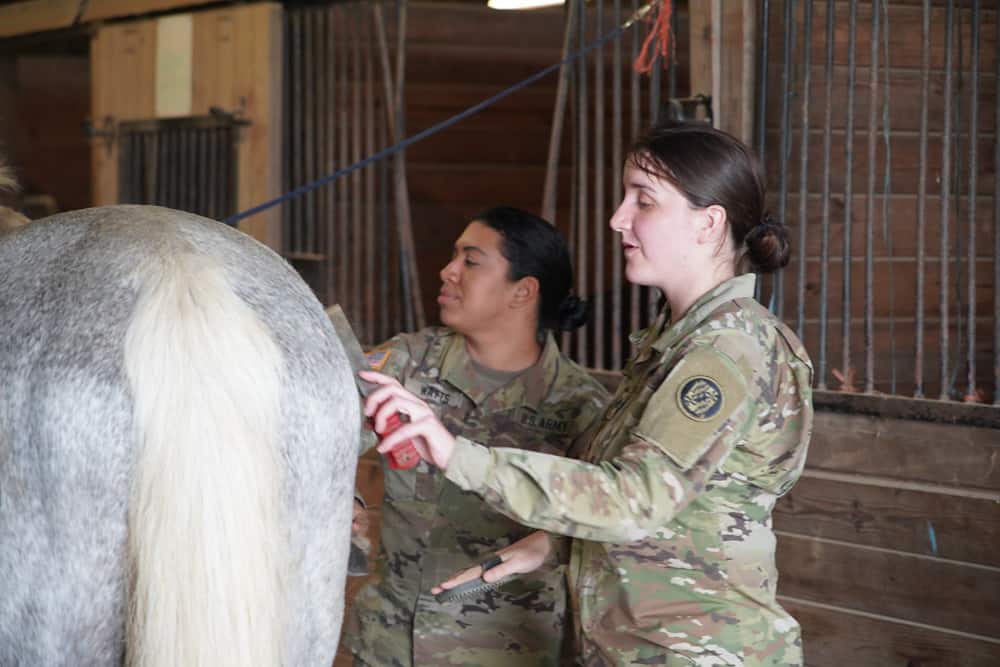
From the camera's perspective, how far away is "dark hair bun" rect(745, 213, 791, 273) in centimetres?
174

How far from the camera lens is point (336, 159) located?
14.4ft

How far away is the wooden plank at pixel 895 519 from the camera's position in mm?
2510

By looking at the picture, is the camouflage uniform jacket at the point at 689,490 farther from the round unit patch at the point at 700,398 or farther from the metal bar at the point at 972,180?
the metal bar at the point at 972,180

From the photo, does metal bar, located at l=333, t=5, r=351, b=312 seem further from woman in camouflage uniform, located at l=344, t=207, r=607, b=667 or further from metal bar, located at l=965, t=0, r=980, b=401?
metal bar, located at l=965, t=0, r=980, b=401

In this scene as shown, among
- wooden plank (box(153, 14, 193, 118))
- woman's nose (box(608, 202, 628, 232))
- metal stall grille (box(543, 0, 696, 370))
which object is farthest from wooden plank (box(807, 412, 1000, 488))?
wooden plank (box(153, 14, 193, 118))

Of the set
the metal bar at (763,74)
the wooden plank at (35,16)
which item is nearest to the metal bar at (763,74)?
the metal bar at (763,74)

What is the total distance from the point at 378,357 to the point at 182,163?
261 cm

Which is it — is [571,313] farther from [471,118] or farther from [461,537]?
[471,118]

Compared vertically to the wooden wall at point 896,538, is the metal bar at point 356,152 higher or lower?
higher

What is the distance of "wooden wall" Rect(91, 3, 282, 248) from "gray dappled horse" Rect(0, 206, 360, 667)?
3092mm

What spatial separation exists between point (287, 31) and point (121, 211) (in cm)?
311

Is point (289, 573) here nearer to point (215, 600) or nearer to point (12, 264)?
point (215, 600)

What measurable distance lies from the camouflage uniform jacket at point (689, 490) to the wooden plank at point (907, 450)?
3.44 feet

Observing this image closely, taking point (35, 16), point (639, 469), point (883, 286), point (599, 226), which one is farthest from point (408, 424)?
point (35, 16)
